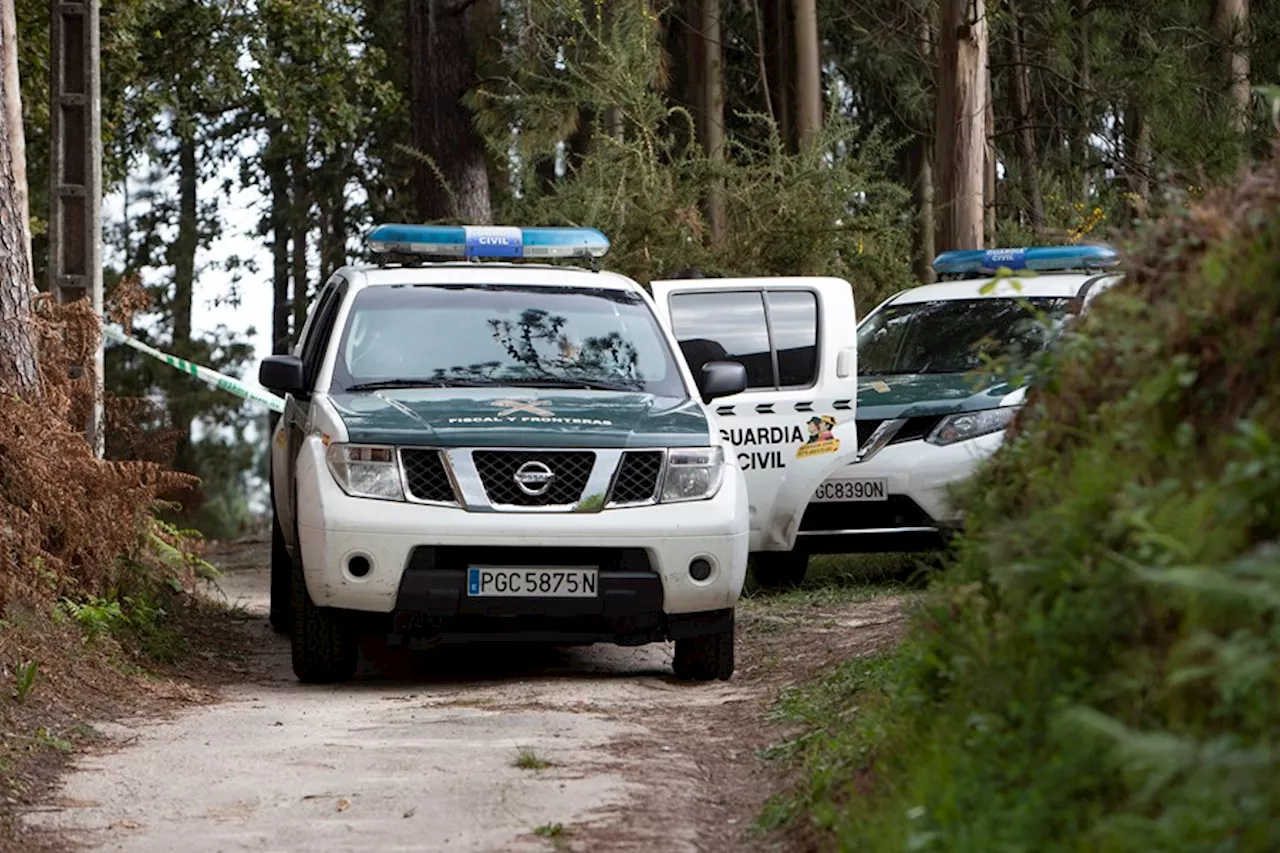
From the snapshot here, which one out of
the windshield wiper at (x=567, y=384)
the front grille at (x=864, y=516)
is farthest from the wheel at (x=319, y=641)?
the front grille at (x=864, y=516)

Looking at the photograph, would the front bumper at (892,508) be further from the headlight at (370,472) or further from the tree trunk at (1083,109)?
the tree trunk at (1083,109)

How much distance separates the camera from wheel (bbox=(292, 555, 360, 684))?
31.6 ft

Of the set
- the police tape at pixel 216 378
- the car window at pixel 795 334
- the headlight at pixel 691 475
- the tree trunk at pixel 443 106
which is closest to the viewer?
the headlight at pixel 691 475

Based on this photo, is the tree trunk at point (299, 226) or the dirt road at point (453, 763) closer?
the dirt road at point (453, 763)

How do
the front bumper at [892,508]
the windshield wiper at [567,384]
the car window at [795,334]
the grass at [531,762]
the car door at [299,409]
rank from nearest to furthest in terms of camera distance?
the grass at [531,762] < the windshield wiper at [567,384] < the car door at [299,409] < the car window at [795,334] < the front bumper at [892,508]

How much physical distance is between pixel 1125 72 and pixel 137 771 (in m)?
23.6

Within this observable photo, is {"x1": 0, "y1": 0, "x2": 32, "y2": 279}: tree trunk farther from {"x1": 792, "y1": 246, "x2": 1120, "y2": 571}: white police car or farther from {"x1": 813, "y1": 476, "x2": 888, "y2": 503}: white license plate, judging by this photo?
{"x1": 792, "y1": 246, "x2": 1120, "y2": 571}: white police car

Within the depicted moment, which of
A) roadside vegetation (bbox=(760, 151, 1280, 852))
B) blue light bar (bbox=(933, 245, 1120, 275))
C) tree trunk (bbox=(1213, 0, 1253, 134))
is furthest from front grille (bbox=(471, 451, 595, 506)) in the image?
tree trunk (bbox=(1213, 0, 1253, 134))

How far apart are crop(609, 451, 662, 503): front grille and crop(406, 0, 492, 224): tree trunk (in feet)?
44.2

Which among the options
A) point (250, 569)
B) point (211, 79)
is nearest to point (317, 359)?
point (250, 569)

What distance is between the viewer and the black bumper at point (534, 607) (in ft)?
30.2

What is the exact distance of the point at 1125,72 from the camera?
29047mm

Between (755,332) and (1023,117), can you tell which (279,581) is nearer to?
(755,332)

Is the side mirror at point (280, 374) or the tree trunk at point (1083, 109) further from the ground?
the tree trunk at point (1083, 109)
